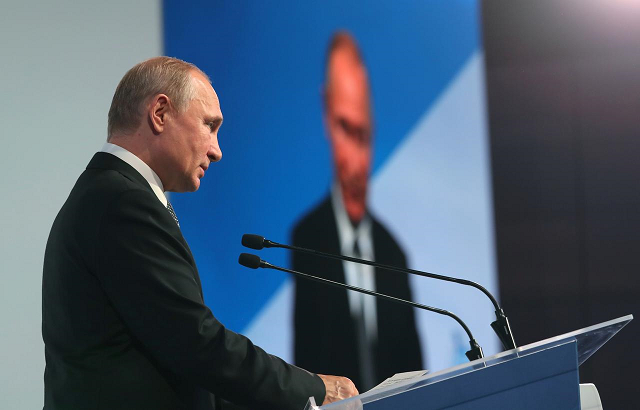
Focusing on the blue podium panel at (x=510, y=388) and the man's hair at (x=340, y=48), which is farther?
the man's hair at (x=340, y=48)

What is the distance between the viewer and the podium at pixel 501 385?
3.38ft

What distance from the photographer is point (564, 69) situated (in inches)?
138

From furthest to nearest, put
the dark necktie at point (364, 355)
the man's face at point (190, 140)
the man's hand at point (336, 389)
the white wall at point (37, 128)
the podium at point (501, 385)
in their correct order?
the dark necktie at point (364, 355)
the white wall at point (37, 128)
the man's face at point (190, 140)
the man's hand at point (336, 389)
the podium at point (501, 385)

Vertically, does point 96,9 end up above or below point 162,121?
above

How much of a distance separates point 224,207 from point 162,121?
2.26 meters

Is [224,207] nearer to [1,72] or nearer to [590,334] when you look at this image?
[1,72]

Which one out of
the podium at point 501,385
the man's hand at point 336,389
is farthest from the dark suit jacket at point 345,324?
the podium at point 501,385

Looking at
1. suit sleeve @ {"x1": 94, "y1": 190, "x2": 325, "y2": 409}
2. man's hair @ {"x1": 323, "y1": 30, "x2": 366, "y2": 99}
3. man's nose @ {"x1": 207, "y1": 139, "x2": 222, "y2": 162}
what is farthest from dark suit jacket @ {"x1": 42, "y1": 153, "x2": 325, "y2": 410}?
man's hair @ {"x1": 323, "y1": 30, "x2": 366, "y2": 99}

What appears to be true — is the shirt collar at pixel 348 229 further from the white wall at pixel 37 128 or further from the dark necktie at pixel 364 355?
the white wall at pixel 37 128

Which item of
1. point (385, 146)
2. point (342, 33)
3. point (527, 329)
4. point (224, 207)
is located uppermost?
point (342, 33)

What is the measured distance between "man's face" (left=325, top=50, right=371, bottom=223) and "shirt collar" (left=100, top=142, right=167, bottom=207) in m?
2.25

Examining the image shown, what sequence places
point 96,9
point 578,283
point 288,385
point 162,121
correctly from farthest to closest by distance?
point 96,9 → point 578,283 → point 162,121 → point 288,385

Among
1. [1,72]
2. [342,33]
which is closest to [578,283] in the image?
[342,33]

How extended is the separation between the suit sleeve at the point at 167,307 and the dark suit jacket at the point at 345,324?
2275 mm
